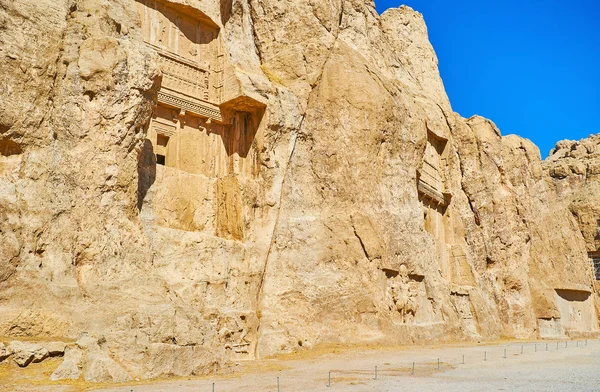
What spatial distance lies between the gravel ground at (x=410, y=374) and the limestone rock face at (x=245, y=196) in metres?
1.28

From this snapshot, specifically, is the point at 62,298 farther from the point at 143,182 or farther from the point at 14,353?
the point at 143,182

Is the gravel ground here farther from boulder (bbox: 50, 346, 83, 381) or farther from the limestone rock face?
the limestone rock face

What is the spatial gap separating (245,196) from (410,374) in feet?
27.0

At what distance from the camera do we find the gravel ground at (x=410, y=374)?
38.4 ft

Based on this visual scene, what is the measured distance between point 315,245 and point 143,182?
5988 mm

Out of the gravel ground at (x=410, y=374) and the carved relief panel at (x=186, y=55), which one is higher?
the carved relief panel at (x=186, y=55)

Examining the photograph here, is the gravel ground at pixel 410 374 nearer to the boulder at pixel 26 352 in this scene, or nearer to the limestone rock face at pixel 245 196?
the limestone rock face at pixel 245 196

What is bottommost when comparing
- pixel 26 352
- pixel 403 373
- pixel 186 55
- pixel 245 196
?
pixel 403 373

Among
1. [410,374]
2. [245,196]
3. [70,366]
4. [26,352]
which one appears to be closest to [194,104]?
[245,196]

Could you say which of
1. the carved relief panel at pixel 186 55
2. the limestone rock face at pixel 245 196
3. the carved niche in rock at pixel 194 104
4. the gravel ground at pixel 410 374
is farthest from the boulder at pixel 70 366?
the carved relief panel at pixel 186 55

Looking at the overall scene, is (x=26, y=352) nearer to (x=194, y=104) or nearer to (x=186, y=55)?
(x=194, y=104)

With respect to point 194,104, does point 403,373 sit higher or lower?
lower

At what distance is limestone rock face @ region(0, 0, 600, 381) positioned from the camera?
550 inches

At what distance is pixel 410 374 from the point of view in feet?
46.2
